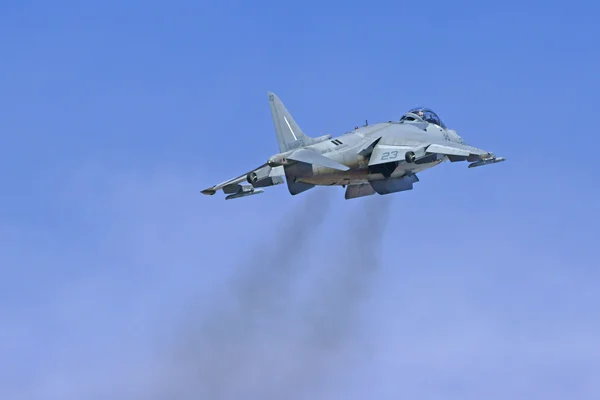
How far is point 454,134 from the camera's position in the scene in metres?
72.3

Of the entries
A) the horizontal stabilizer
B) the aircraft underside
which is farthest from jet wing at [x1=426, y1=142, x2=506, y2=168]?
Answer: the horizontal stabilizer

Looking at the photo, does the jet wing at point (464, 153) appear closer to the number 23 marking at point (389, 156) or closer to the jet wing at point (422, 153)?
the jet wing at point (422, 153)

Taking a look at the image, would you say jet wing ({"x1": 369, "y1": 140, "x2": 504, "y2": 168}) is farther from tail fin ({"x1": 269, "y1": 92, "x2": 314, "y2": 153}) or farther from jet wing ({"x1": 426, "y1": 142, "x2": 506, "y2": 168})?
tail fin ({"x1": 269, "y1": 92, "x2": 314, "y2": 153})

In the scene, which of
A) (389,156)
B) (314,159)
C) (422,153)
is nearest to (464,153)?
(422,153)

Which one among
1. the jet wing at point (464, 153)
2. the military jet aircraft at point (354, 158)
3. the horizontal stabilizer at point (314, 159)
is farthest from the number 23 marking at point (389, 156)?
the horizontal stabilizer at point (314, 159)

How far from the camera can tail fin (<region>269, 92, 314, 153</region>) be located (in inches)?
2527

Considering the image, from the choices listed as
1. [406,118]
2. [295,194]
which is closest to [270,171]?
[295,194]

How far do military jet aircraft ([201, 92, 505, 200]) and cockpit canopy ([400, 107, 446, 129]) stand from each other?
2.25 meters

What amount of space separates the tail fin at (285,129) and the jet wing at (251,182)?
1.33 metres

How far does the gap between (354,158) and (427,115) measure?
922 centimetres

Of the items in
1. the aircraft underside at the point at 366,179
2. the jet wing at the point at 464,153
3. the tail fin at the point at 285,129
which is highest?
the tail fin at the point at 285,129

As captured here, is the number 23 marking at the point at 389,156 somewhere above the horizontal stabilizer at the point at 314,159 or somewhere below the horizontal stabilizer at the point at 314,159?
above

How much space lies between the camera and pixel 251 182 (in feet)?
210

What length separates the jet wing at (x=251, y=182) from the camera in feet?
209
